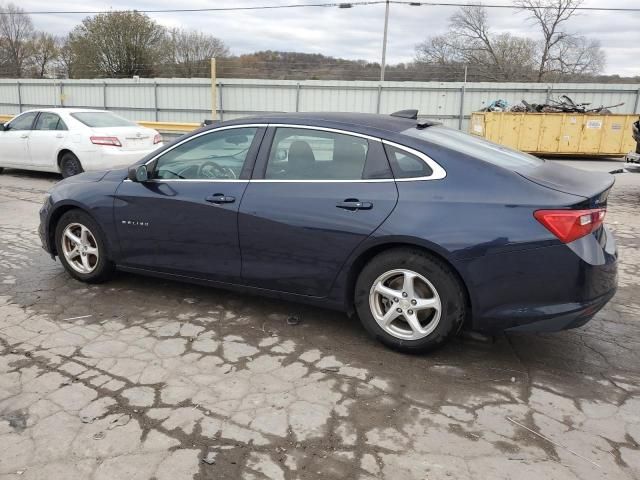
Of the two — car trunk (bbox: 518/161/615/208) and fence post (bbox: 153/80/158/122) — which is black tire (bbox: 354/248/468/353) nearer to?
car trunk (bbox: 518/161/615/208)

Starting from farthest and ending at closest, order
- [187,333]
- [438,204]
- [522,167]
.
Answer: [187,333] < [522,167] < [438,204]

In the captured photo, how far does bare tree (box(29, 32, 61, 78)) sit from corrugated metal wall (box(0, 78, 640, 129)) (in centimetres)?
2988

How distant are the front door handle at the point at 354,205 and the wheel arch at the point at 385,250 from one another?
0.82ft

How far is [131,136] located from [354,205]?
8.01m

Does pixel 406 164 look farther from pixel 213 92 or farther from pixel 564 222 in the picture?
pixel 213 92

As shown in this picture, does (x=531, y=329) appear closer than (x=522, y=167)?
Yes

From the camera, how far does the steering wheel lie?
158 inches

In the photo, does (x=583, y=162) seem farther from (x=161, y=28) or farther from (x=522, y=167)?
(x=161, y=28)

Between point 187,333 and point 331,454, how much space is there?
5.45 ft

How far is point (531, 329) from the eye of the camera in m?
3.19

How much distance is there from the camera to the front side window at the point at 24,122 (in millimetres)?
10875

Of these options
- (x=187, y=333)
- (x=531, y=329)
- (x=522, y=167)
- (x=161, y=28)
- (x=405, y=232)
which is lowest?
(x=187, y=333)

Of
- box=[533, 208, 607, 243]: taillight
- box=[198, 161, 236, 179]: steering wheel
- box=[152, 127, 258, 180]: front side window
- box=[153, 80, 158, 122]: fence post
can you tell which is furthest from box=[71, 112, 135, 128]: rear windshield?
box=[153, 80, 158, 122]: fence post

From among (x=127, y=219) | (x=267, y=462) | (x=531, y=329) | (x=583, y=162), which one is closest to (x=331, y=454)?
(x=267, y=462)
